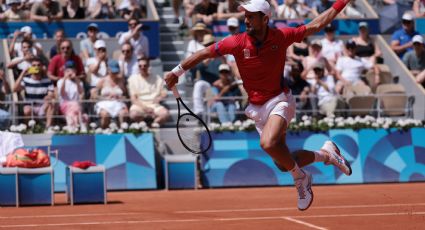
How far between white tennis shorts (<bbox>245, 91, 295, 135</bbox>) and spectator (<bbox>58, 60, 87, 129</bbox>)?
8.09m

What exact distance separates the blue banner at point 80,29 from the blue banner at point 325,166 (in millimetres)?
3667

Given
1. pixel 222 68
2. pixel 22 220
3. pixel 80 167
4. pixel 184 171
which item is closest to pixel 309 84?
pixel 222 68

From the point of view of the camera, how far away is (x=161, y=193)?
18.2 metres

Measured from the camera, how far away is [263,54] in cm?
1095

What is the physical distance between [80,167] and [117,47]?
19.1 feet

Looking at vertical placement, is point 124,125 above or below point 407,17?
below

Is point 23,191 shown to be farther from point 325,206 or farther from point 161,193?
point 325,206

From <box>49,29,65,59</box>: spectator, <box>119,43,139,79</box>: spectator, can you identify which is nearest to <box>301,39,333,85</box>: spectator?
<box>119,43,139,79</box>: spectator

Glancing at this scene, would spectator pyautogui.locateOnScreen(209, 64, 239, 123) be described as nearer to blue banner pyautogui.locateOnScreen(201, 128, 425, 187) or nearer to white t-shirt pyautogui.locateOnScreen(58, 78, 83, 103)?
blue banner pyautogui.locateOnScreen(201, 128, 425, 187)

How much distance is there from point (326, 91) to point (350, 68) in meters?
1.12

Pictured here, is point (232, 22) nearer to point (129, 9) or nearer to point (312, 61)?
point (312, 61)

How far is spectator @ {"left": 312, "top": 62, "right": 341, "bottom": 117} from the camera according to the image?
19819 millimetres

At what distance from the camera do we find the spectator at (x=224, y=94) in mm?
19484

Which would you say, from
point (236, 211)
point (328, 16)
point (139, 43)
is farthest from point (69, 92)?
point (328, 16)
